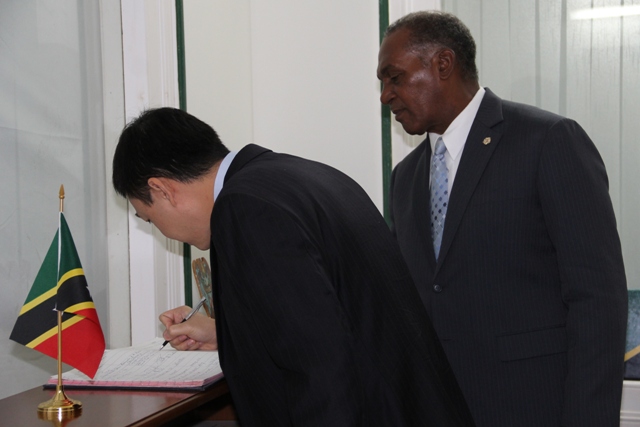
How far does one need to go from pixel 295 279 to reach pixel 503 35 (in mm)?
1915

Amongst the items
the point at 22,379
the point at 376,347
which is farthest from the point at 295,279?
the point at 22,379

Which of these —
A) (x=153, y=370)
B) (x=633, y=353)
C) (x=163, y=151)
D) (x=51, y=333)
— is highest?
(x=163, y=151)

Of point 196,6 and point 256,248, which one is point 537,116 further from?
point 196,6

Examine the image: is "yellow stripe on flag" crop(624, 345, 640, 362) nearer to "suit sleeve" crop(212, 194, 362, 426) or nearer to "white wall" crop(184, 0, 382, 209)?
"white wall" crop(184, 0, 382, 209)

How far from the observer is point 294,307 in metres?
1.06

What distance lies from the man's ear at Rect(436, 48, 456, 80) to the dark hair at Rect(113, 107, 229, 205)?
0.75 metres

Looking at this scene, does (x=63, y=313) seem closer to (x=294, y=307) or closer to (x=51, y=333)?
(x=51, y=333)

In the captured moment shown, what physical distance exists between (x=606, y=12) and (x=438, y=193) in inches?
47.9

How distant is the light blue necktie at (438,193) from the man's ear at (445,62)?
171 mm

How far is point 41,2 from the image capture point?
2047 mm

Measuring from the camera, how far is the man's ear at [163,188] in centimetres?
133

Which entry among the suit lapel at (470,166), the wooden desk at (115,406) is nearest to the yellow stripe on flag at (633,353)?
the suit lapel at (470,166)

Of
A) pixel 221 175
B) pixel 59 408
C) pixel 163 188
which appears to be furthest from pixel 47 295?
pixel 221 175

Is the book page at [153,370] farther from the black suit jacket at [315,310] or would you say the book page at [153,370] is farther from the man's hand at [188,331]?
the black suit jacket at [315,310]
